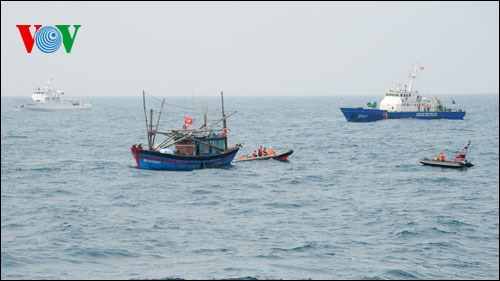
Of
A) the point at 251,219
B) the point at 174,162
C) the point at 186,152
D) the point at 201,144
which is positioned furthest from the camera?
the point at 201,144

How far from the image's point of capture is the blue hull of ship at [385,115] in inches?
4176

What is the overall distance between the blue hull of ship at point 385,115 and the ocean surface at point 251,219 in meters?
44.7

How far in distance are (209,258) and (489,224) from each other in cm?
1585

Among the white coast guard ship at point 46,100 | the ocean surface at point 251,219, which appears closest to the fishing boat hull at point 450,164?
the ocean surface at point 251,219

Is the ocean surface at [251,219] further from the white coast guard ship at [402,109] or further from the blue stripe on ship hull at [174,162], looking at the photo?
the white coast guard ship at [402,109]

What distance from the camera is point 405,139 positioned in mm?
82500

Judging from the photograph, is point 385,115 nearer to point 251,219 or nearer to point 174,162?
point 174,162

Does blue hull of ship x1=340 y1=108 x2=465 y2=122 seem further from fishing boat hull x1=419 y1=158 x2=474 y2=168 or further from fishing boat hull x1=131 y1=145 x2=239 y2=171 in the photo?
fishing boat hull x1=131 y1=145 x2=239 y2=171

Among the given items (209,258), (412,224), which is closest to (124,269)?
(209,258)

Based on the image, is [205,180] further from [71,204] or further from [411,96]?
[411,96]

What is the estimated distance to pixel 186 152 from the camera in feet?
169

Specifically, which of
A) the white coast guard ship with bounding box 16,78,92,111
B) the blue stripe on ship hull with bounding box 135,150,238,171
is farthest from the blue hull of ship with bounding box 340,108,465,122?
the white coast guard ship with bounding box 16,78,92,111

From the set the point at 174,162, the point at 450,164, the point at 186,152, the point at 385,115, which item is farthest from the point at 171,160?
the point at 385,115

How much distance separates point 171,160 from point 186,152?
2.47 metres
